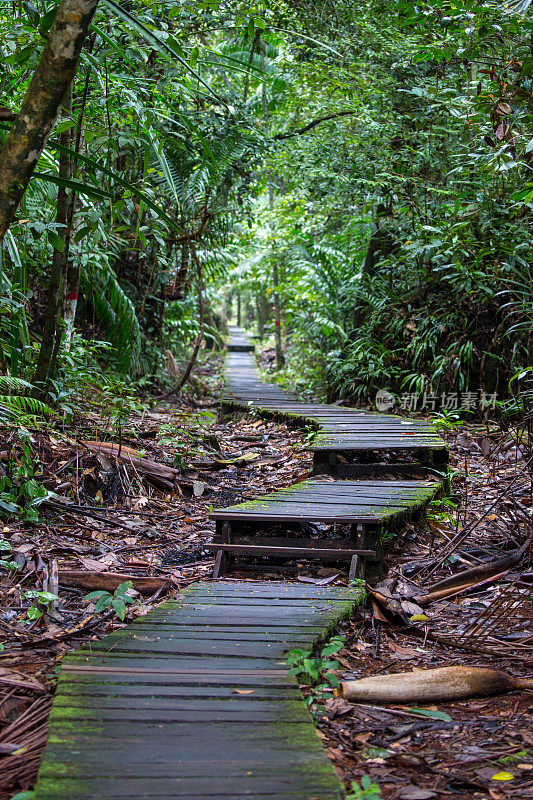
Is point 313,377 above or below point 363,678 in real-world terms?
above

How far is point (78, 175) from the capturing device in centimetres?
406

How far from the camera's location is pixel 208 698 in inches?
76.2

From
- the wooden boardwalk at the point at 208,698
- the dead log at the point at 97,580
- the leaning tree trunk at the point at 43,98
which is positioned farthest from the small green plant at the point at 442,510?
the leaning tree trunk at the point at 43,98

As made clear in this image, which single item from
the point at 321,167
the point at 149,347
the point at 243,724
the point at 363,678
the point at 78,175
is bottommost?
the point at 363,678

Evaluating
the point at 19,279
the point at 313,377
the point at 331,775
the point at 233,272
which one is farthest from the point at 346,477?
the point at 233,272

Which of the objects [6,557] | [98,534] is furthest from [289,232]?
[6,557]

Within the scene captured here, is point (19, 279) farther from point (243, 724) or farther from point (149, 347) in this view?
point (149, 347)

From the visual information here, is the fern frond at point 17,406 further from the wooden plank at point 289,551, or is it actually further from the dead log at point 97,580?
the wooden plank at point 289,551

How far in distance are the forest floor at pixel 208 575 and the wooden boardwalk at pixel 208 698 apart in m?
0.14

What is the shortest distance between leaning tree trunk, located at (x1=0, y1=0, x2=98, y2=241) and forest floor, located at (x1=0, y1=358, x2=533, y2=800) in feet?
5.00

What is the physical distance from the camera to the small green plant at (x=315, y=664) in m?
2.12

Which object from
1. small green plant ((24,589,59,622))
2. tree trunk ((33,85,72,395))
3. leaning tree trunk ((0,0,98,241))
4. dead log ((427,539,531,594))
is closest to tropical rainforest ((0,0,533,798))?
tree trunk ((33,85,72,395))

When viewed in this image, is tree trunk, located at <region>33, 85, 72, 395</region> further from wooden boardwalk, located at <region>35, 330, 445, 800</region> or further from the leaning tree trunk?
the leaning tree trunk

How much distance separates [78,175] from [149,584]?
2452 mm
